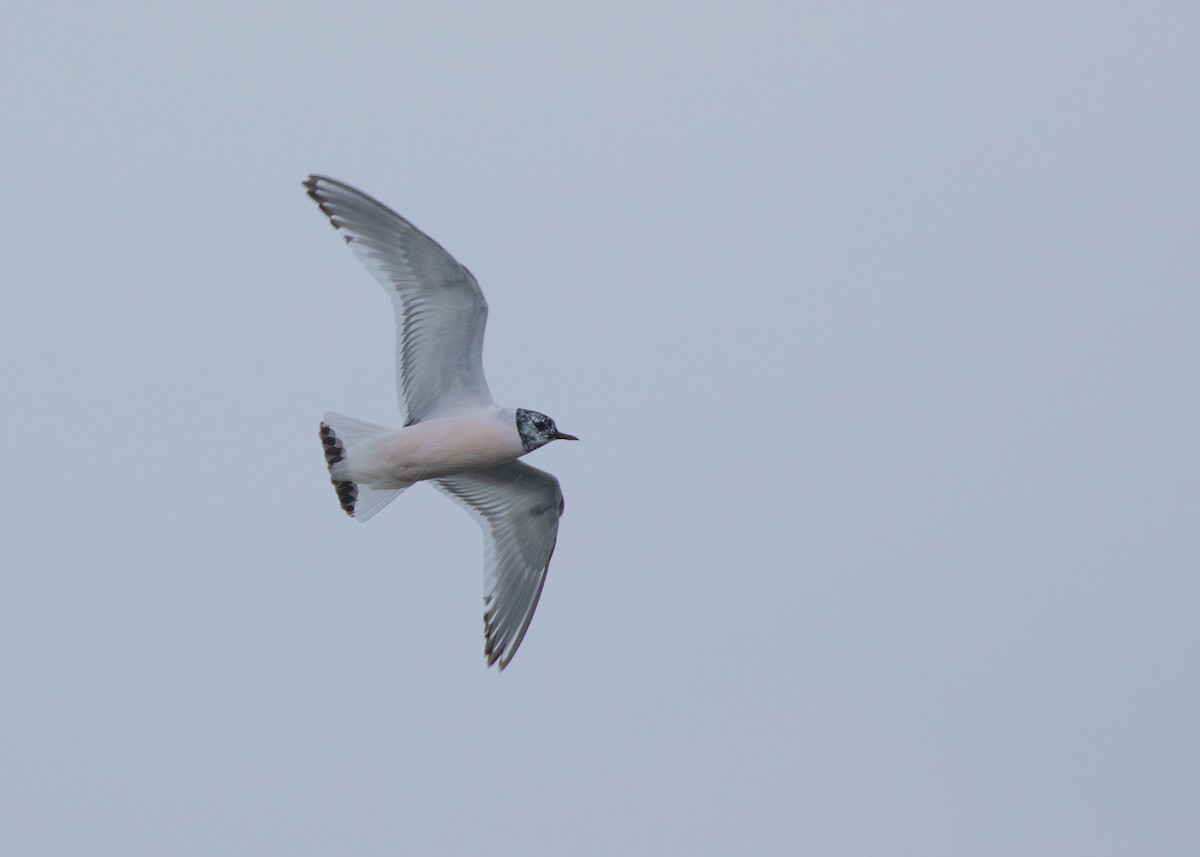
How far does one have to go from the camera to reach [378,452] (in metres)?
12.6

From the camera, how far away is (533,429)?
12.6 m

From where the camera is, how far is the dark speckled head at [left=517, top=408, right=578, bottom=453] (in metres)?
12.5

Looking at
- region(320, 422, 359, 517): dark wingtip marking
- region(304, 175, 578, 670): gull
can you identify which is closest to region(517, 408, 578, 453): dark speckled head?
region(304, 175, 578, 670): gull

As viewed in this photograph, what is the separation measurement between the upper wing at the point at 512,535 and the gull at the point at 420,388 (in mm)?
380

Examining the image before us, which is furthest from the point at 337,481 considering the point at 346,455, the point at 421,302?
the point at 421,302

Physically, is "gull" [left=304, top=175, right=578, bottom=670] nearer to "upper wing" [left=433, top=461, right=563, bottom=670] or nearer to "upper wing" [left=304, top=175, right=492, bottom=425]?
"upper wing" [left=304, top=175, right=492, bottom=425]

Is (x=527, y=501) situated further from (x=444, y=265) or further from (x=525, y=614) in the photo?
(x=444, y=265)

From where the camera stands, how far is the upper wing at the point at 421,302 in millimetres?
12281

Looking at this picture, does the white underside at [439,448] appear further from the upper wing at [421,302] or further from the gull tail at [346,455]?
the upper wing at [421,302]

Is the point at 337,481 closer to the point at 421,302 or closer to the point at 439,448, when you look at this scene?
the point at 439,448

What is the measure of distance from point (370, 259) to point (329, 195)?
1.61 feet

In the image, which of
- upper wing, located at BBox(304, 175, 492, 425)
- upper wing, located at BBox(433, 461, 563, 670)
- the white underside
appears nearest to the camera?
upper wing, located at BBox(304, 175, 492, 425)

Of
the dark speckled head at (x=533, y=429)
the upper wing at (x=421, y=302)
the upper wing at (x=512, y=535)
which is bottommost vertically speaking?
the upper wing at (x=512, y=535)

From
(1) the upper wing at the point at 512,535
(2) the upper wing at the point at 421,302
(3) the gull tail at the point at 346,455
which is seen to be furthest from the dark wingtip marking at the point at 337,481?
(1) the upper wing at the point at 512,535
